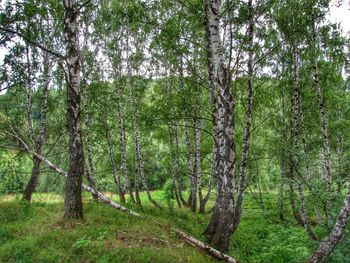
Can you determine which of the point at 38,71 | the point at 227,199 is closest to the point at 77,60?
the point at 38,71

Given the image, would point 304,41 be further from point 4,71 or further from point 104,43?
point 4,71

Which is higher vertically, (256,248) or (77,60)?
(77,60)

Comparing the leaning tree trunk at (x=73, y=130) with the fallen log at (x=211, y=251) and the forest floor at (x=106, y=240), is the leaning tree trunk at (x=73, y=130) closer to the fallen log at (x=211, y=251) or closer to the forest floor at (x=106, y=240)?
the forest floor at (x=106, y=240)

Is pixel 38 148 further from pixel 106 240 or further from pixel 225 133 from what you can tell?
pixel 225 133

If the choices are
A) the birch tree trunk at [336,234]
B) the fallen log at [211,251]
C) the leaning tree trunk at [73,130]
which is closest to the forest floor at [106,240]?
the fallen log at [211,251]

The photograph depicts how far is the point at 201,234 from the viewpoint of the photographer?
Answer: 26.7 feet

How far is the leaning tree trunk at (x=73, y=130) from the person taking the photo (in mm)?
7246

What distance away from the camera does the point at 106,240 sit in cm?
635

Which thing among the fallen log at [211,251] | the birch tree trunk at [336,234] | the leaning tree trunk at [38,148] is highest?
the leaning tree trunk at [38,148]

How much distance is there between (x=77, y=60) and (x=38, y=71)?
4.40m

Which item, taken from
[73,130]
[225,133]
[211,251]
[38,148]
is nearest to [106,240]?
[211,251]

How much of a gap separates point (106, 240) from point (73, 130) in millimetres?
2996

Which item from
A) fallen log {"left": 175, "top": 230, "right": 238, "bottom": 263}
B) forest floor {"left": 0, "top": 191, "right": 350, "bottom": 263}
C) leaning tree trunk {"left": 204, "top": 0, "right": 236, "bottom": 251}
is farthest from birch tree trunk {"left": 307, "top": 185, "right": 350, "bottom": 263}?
leaning tree trunk {"left": 204, "top": 0, "right": 236, "bottom": 251}

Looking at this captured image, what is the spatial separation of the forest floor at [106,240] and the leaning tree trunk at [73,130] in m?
0.50
